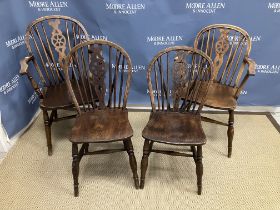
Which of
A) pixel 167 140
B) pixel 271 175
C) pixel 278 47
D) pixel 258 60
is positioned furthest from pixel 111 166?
pixel 278 47

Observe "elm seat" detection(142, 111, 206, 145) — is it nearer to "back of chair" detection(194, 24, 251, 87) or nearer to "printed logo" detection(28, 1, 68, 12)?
"back of chair" detection(194, 24, 251, 87)

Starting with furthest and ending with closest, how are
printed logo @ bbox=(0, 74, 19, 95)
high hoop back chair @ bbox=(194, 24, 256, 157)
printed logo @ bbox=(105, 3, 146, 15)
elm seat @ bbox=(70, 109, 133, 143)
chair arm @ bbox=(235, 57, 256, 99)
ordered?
printed logo @ bbox=(105, 3, 146, 15) → printed logo @ bbox=(0, 74, 19, 95) → high hoop back chair @ bbox=(194, 24, 256, 157) → chair arm @ bbox=(235, 57, 256, 99) → elm seat @ bbox=(70, 109, 133, 143)

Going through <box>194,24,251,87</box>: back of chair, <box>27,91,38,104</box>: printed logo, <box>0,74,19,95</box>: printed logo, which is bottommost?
<box>27,91,38,104</box>: printed logo

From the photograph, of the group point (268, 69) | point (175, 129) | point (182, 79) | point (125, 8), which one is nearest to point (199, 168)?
point (175, 129)

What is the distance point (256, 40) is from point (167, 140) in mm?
1393

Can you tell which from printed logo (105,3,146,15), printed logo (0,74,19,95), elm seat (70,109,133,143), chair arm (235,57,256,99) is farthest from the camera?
printed logo (105,3,146,15)

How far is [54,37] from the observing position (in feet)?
7.66

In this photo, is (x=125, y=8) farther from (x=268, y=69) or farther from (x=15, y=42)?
(x=268, y=69)

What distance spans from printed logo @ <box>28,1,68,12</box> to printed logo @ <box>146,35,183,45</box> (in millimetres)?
810

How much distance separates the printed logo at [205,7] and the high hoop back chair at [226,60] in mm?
164

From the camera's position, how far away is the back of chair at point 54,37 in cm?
225

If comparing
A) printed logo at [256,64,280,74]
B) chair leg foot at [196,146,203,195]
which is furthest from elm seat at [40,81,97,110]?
printed logo at [256,64,280,74]

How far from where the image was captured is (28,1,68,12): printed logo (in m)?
2.40

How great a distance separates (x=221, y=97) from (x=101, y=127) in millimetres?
993
